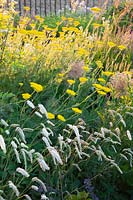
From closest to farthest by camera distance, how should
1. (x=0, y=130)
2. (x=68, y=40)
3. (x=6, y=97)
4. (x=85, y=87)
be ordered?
(x=0, y=130)
(x=6, y=97)
(x=85, y=87)
(x=68, y=40)

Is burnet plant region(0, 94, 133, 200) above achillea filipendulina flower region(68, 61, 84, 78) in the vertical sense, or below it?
below

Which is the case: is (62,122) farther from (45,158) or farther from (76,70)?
(76,70)

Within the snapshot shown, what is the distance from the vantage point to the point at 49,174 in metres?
3.43

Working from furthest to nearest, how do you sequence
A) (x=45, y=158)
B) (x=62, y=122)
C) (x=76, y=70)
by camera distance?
(x=76, y=70) → (x=62, y=122) → (x=45, y=158)

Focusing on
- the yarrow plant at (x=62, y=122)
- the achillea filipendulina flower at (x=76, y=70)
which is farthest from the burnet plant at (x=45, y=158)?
the achillea filipendulina flower at (x=76, y=70)

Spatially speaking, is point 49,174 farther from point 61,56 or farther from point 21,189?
point 61,56

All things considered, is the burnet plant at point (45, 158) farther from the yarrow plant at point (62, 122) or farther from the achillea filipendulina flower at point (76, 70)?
the achillea filipendulina flower at point (76, 70)

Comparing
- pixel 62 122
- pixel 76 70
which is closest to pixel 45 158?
pixel 62 122

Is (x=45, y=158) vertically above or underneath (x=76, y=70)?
underneath

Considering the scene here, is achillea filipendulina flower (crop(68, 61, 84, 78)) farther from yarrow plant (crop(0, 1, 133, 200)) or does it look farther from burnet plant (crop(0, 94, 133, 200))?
burnet plant (crop(0, 94, 133, 200))

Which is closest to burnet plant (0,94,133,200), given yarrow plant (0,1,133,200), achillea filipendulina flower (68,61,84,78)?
yarrow plant (0,1,133,200)

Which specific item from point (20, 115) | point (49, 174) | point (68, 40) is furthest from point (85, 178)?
point (68, 40)

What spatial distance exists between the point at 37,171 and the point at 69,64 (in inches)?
51.4

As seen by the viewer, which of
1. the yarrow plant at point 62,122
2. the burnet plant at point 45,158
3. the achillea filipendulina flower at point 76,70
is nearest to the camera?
the burnet plant at point 45,158
